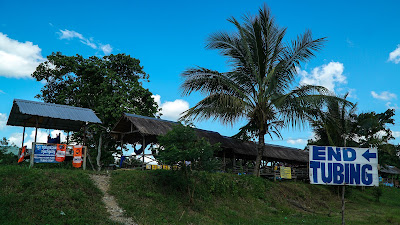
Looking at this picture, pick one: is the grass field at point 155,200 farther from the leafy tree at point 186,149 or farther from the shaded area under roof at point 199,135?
the shaded area under roof at point 199,135

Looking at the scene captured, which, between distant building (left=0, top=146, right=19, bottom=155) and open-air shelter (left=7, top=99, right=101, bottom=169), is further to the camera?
distant building (left=0, top=146, right=19, bottom=155)

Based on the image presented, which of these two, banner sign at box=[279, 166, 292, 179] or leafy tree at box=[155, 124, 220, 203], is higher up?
leafy tree at box=[155, 124, 220, 203]

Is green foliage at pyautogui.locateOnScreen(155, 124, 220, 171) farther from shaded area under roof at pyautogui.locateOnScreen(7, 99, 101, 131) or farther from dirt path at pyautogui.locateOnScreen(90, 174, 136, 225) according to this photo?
shaded area under roof at pyautogui.locateOnScreen(7, 99, 101, 131)

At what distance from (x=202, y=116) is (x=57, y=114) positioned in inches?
281

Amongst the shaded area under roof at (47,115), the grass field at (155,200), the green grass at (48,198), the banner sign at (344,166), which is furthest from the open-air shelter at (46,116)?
the banner sign at (344,166)

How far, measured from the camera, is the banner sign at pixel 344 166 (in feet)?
32.3

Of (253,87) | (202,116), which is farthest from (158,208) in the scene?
(253,87)

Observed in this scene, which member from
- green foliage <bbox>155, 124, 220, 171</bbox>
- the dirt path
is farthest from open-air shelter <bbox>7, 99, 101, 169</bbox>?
green foliage <bbox>155, 124, 220, 171</bbox>

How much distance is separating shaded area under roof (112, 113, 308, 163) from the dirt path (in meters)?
4.11

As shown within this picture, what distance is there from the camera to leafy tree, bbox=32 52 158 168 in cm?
2278

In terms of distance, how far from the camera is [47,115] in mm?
13375

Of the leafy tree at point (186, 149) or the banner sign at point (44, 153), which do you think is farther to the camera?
the banner sign at point (44, 153)

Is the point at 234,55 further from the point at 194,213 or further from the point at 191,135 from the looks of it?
the point at 194,213

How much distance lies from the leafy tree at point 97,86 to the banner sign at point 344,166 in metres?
14.5
